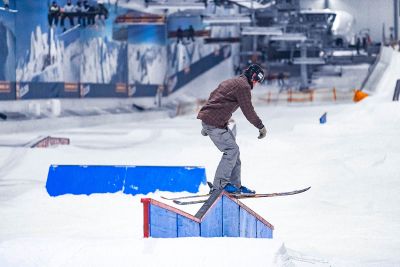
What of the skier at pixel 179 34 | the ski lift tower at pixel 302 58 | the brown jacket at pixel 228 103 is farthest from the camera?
the skier at pixel 179 34

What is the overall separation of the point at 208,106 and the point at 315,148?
660 centimetres

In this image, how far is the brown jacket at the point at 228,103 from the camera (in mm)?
6535

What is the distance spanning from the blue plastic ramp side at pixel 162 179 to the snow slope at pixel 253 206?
5.5 inches

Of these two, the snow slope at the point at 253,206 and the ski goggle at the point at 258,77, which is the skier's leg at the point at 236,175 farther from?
the ski goggle at the point at 258,77

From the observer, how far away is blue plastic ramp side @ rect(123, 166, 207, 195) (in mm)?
8352

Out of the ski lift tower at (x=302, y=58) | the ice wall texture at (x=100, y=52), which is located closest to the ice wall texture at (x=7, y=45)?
the ice wall texture at (x=100, y=52)

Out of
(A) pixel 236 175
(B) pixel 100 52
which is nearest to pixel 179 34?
(B) pixel 100 52

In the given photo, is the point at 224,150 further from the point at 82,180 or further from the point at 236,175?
the point at 82,180

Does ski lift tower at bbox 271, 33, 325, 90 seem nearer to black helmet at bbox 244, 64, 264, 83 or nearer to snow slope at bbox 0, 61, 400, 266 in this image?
snow slope at bbox 0, 61, 400, 266

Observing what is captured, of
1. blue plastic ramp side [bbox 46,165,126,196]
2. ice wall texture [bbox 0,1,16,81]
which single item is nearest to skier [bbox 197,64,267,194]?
blue plastic ramp side [bbox 46,165,126,196]

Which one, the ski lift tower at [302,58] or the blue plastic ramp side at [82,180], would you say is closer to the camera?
the blue plastic ramp side at [82,180]

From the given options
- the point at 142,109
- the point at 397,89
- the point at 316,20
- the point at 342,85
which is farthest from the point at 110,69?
the point at 342,85

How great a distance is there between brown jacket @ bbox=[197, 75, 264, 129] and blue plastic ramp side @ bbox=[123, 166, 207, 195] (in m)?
1.85

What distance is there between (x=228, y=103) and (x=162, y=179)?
217cm
